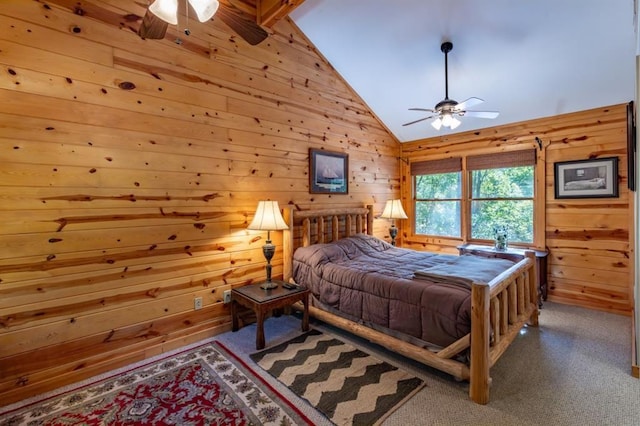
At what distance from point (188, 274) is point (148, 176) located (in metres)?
0.96

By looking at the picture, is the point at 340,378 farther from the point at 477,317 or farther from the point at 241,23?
the point at 241,23

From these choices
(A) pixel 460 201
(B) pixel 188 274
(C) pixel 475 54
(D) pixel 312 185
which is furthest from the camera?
(A) pixel 460 201

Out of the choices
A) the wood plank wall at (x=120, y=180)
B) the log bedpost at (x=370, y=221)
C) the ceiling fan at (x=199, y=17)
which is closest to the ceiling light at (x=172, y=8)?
the ceiling fan at (x=199, y=17)

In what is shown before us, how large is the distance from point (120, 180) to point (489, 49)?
390cm

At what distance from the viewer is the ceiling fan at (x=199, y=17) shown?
1556 millimetres

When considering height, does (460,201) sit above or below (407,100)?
below

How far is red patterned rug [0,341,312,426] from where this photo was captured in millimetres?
1853

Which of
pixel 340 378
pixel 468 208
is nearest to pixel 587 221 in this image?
pixel 468 208

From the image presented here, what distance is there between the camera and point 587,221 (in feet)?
12.1

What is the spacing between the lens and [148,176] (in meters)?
2.59

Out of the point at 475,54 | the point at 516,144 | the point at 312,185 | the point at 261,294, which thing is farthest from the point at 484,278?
the point at 516,144

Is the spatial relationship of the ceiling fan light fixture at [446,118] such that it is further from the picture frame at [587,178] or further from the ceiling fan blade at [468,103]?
the picture frame at [587,178]

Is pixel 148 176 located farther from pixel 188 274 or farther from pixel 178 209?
pixel 188 274

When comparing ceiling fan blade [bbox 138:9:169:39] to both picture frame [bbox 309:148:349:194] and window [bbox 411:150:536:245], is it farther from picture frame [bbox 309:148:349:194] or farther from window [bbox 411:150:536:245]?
window [bbox 411:150:536:245]
